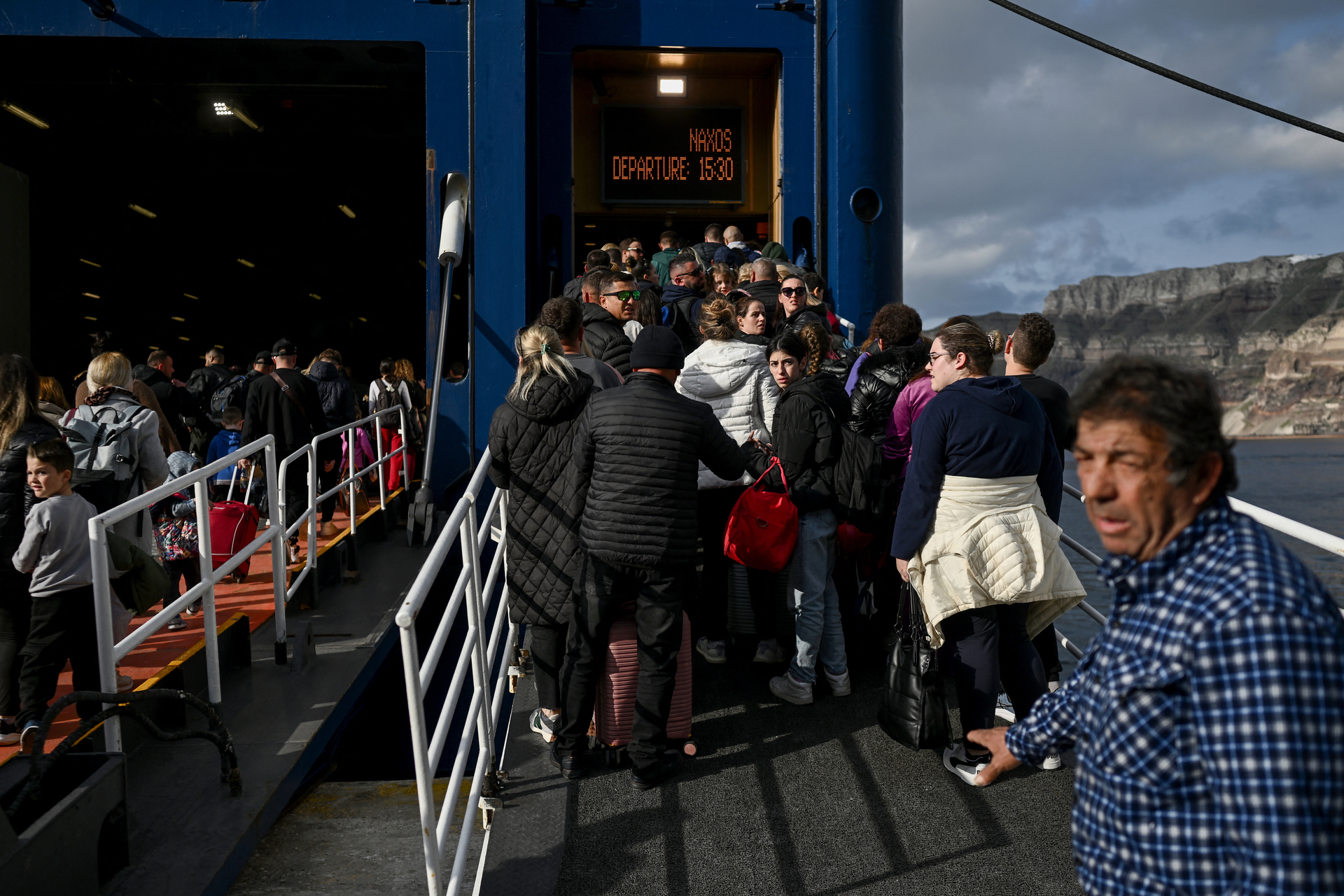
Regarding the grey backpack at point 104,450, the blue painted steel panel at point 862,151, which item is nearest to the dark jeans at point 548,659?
the grey backpack at point 104,450

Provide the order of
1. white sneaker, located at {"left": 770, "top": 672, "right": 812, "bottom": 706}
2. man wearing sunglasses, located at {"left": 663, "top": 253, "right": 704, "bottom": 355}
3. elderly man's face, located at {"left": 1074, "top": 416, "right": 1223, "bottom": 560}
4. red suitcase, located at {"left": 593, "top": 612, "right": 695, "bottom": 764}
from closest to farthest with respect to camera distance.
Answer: elderly man's face, located at {"left": 1074, "top": 416, "right": 1223, "bottom": 560} < red suitcase, located at {"left": 593, "top": 612, "right": 695, "bottom": 764} < white sneaker, located at {"left": 770, "top": 672, "right": 812, "bottom": 706} < man wearing sunglasses, located at {"left": 663, "top": 253, "right": 704, "bottom": 355}

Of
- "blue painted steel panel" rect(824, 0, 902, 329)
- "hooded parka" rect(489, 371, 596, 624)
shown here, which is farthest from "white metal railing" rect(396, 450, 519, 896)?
"blue painted steel panel" rect(824, 0, 902, 329)

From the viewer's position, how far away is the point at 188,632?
17.0 ft

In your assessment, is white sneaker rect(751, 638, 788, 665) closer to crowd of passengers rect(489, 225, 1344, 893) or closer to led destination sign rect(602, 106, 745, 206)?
crowd of passengers rect(489, 225, 1344, 893)

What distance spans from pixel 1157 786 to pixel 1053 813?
2359 mm

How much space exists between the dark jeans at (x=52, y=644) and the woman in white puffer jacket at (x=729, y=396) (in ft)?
8.70

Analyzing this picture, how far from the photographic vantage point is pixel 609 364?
16.0 feet

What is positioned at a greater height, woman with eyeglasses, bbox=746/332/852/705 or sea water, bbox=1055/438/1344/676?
woman with eyeglasses, bbox=746/332/852/705

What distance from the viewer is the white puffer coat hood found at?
4.52m

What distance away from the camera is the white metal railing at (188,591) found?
3.30m

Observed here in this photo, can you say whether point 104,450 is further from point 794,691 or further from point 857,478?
point 857,478

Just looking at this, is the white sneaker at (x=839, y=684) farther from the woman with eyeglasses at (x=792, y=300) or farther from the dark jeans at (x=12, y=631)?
the dark jeans at (x=12, y=631)

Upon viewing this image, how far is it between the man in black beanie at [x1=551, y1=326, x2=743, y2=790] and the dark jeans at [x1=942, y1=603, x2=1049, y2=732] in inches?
42.2

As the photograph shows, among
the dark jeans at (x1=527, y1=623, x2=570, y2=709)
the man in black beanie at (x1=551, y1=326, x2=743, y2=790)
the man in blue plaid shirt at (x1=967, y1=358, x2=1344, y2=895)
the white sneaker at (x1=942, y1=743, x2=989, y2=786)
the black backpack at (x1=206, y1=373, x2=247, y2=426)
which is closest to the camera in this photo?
the man in blue plaid shirt at (x1=967, y1=358, x2=1344, y2=895)
